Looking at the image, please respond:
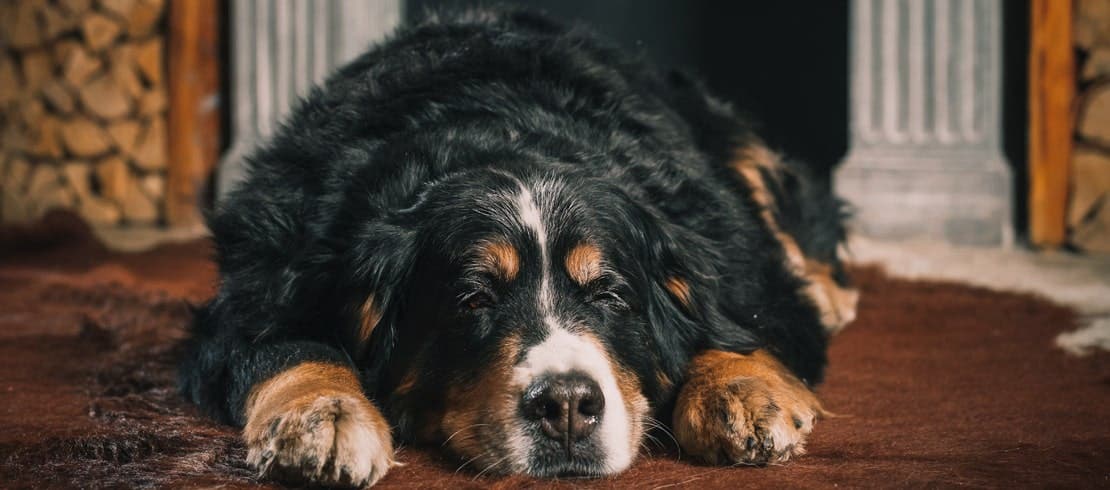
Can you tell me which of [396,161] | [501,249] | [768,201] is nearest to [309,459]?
[501,249]

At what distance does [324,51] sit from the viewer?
6895mm

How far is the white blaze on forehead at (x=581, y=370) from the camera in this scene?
219cm

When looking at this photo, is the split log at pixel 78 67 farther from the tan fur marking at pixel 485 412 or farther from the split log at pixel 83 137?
the tan fur marking at pixel 485 412

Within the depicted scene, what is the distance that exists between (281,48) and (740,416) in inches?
211

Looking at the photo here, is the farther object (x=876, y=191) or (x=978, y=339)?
(x=876, y=191)

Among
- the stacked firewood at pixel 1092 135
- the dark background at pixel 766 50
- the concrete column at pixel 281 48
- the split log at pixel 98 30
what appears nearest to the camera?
the stacked firewood at pixel 1092 135

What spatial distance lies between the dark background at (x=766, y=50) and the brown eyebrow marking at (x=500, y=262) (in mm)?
4299

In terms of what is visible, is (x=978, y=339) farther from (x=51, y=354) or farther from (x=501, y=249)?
(x=51, y=354)

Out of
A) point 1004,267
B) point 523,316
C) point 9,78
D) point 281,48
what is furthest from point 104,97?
point 523,316

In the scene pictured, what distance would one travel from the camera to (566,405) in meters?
2.17

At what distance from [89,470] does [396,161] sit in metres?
0.97

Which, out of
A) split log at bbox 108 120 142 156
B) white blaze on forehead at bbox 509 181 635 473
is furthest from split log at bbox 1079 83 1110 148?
split log at bbox 108 120 142 156

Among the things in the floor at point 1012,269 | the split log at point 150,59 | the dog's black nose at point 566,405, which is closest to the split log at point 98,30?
the split log at point 150,59

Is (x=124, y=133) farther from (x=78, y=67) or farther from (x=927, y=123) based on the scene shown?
(x=927, y=123)
